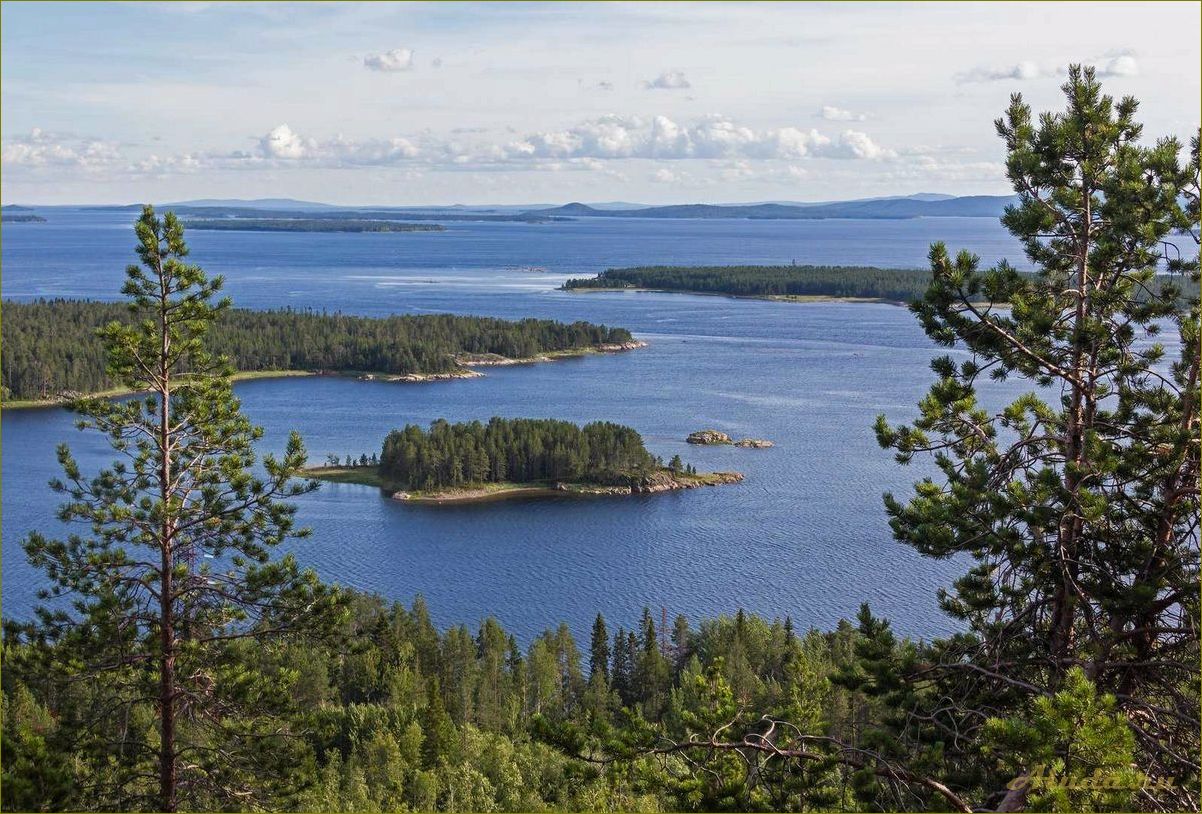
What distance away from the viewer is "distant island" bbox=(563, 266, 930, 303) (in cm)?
10325

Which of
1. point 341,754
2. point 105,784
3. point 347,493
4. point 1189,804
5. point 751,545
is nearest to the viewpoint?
point 1189,804

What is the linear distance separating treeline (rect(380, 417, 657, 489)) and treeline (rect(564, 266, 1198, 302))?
175 feet

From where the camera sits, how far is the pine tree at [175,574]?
8523 mm

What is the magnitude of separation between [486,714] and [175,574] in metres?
15.4

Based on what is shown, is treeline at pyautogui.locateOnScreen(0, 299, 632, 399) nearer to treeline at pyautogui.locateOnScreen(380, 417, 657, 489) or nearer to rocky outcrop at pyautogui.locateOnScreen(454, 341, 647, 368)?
rocky outcrop at pyautogui.locateOnScreen(454, 341, 647, 368)

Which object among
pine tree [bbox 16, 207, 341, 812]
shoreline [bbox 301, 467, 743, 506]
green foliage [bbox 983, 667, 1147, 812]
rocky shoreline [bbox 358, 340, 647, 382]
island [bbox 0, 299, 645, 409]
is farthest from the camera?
rocky shoreline [bbox 358, 340, 647, 382]

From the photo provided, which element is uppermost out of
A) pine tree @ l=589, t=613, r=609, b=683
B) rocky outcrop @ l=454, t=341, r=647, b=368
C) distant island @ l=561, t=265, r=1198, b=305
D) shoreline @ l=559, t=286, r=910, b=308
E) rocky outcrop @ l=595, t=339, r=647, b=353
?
distant island @ l=561, t=265, r=1198, b=305

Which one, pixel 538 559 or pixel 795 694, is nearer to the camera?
pixel 795 694

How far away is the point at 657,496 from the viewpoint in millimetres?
42750

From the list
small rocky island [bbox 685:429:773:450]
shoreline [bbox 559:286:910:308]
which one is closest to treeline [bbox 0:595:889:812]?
small rocky island [bbox 685:429:773:450]

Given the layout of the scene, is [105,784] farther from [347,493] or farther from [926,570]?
[347,493]

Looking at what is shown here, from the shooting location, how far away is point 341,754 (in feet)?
64.2

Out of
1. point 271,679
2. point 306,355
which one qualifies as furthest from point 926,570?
point 306,355

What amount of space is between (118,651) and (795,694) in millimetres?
7484
